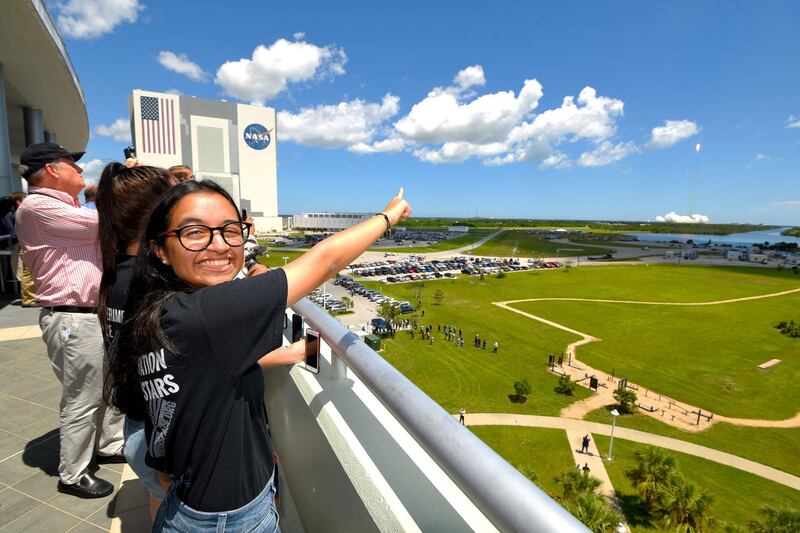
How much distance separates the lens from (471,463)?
2.61ft

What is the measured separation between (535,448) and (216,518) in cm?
1797

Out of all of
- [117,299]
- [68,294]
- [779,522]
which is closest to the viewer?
[117,299]

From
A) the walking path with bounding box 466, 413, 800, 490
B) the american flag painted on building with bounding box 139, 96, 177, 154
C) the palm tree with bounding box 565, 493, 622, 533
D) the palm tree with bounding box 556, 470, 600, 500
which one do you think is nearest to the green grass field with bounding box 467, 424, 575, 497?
the walking path with bounding box 466, 413, 800, 490

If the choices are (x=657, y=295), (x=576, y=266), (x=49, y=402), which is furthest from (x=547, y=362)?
(x=576, y=266)

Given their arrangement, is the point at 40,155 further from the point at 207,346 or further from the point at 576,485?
the point at 576,485

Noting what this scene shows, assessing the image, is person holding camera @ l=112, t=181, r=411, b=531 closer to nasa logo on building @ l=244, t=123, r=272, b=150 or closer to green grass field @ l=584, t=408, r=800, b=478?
green grass field @ l=584, t=408, r=800, b=478

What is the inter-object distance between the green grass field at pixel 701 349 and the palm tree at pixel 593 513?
16.0m

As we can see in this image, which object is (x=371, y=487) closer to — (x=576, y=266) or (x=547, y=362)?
(x=547, y=362)

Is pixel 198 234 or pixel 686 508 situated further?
pixel 686 508

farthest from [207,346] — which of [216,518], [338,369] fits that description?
[338,369]

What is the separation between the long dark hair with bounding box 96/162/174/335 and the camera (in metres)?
1.78

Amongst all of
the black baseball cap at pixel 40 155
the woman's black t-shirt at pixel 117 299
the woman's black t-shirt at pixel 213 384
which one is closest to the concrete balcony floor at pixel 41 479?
the woman's black t-shirt at pixel 117 299

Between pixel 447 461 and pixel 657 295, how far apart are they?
58.7 metres

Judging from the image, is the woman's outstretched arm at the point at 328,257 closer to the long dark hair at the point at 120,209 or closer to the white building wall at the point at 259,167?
the long dark hair at the point at 120,209
